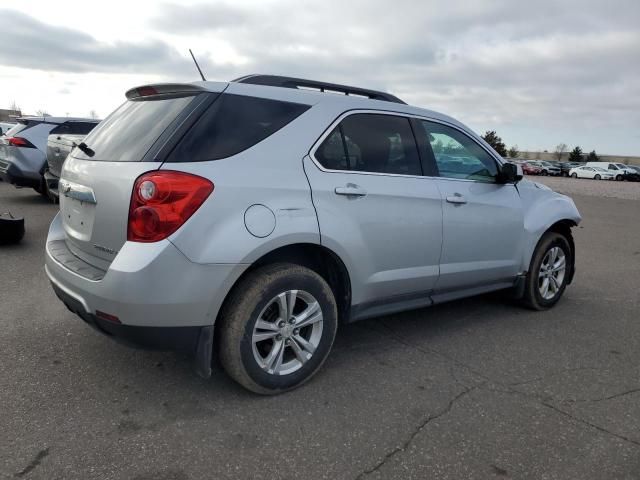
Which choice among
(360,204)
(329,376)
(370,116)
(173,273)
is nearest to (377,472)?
(329,376)

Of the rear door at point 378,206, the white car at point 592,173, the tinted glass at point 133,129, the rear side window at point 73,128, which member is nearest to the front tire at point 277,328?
the rear door at point 378,206

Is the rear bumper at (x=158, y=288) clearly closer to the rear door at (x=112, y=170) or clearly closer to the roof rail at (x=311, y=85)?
the rear door at (x=112, y=170)

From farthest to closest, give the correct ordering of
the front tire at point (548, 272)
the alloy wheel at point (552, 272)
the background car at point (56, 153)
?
the background car at point (56, 153)
the alloy wheel at point (552, 272)
the front tire at point (548, 272)

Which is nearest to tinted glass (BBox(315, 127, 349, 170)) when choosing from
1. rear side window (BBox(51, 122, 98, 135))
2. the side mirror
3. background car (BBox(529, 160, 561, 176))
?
the side mirror

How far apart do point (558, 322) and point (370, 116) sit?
2.63 metres

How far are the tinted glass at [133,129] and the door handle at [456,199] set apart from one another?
6.53 ft

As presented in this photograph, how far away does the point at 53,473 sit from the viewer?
7.61 ft

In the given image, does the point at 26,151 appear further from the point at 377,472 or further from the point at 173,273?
the point at 377,472

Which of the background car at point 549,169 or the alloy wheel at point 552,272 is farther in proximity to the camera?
the background car at point 549,169

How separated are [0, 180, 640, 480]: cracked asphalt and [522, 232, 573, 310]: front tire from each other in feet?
1.27

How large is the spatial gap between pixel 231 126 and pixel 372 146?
105 cm

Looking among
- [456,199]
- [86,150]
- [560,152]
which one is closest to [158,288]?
[86,150]

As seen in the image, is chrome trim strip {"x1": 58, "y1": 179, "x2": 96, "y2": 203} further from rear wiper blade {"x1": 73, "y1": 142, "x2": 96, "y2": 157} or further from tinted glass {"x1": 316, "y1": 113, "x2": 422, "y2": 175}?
tinted glass {"x1": 316, "y1": 113, "x2": 422, "y2": 175}

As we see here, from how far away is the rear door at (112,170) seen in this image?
2.80 metres
